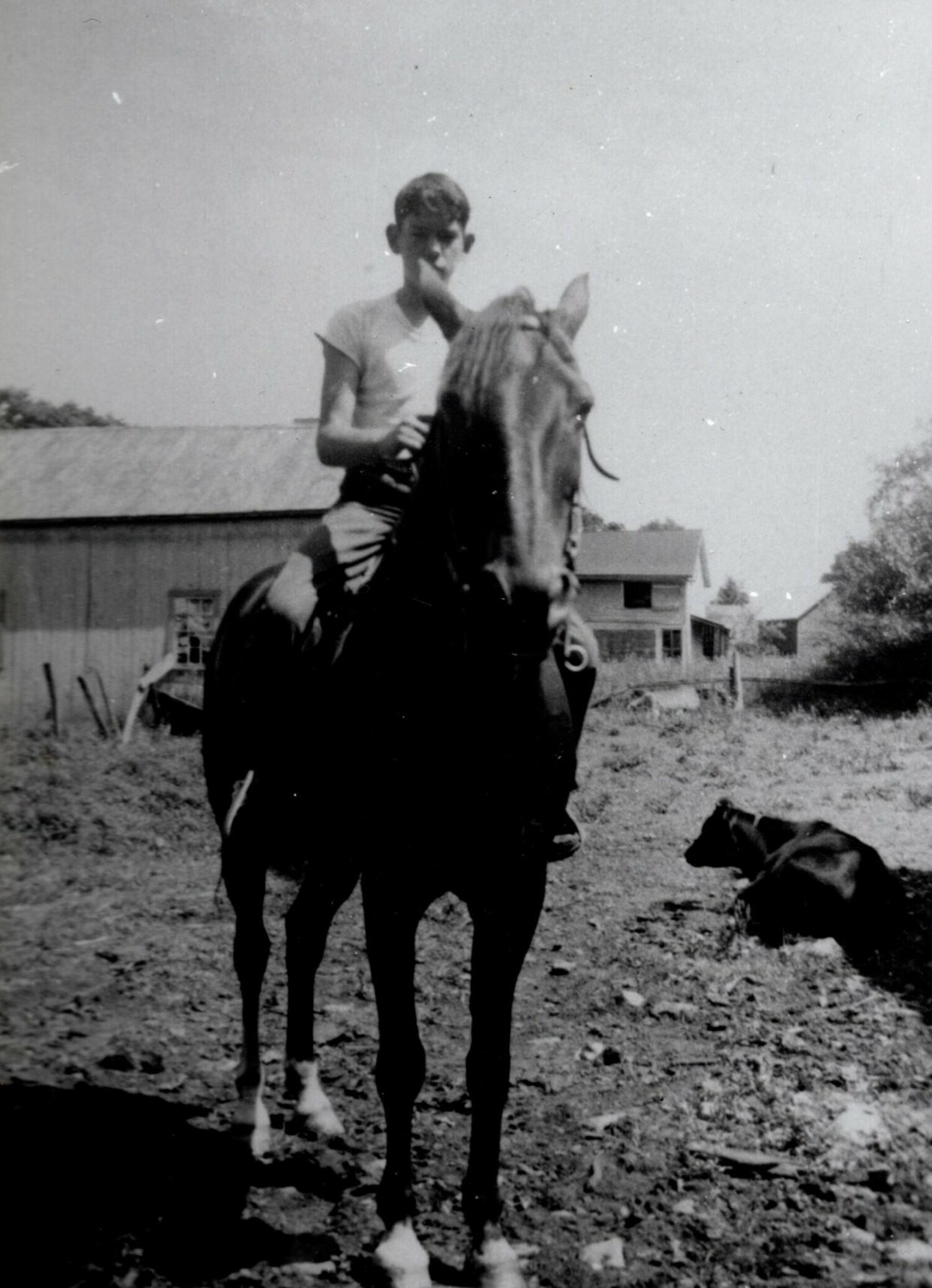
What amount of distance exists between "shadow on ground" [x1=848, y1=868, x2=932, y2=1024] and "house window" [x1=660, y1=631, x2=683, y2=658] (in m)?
6.33

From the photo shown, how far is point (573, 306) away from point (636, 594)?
897 centimetres

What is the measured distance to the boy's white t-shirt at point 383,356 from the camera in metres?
3.12

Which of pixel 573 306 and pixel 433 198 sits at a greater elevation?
pixel 433 198

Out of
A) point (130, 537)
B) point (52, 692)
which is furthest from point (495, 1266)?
point (130, 537)

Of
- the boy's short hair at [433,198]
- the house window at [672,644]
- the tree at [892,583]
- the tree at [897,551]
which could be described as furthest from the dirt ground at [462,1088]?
the house window at [672,644]

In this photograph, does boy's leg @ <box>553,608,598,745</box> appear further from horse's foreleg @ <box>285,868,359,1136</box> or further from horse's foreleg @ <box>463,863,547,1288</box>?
horse's foreleg @ <box>285,868,359,1136</box>

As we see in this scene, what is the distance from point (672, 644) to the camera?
12914 millimetres

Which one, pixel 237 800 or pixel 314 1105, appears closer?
pixel 314 1105

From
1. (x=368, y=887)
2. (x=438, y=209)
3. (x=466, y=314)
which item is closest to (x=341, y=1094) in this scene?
(x=368, y=887)

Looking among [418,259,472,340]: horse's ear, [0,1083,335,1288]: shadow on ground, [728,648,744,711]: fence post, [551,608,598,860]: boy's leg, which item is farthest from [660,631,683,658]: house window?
[418,259,472,340]: horse's ear

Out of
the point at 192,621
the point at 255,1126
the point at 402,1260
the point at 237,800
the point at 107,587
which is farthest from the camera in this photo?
the point at 192,621

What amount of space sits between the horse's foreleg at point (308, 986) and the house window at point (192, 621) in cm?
373

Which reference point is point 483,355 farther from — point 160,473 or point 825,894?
point 160,473

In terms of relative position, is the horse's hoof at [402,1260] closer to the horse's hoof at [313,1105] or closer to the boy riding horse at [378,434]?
the horse's hoof at [313,1105]
